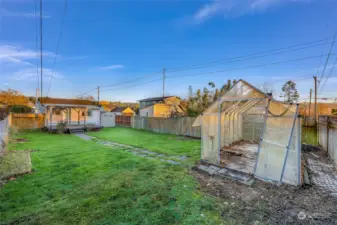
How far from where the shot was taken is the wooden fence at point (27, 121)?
15304 mm

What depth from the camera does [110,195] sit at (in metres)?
3.31

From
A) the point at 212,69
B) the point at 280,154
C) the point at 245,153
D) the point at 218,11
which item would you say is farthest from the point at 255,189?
the point at 212,69

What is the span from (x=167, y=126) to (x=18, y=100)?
81.2 ft

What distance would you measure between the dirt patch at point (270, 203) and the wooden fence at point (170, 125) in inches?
307

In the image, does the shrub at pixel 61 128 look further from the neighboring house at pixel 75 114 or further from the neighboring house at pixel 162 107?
the neighboring house at pixel 162 107

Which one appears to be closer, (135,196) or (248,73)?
(135,196)

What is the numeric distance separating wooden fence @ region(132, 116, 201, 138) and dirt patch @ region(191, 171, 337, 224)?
7.81m

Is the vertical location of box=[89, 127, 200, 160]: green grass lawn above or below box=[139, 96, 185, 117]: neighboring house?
below

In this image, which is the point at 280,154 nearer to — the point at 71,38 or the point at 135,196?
the point at 135,196

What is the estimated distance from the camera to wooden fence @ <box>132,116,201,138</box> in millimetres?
12148

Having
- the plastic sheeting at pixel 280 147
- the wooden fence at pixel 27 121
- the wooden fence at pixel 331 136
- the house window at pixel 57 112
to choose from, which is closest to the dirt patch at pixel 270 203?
the plastic sheeting at pixel 280 147

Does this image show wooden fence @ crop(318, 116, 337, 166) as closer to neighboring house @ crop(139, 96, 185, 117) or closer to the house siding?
neighboring house @ crop(139, 96, 185, 117)

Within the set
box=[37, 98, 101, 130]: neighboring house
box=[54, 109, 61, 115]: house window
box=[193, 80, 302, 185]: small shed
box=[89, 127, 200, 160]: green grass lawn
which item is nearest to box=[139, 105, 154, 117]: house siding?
box=[37, 98, 101, 130]: neighboring house

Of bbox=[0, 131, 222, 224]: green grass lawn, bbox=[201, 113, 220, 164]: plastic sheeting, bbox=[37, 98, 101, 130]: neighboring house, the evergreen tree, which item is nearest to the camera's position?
bbox=[0, 131, 222, 224]: green grass lawn
